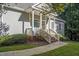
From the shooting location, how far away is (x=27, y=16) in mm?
9383

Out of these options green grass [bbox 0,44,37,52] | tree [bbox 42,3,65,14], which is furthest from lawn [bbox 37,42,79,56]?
tree [bbox 42,3,65,14]

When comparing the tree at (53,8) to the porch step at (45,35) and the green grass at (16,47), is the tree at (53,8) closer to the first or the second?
the porch step at (45,35)

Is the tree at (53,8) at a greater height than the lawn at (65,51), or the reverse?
the tree at (53,8)

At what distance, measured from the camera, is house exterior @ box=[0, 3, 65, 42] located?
9.37 m

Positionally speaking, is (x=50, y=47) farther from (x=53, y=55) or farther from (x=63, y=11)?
(x=63, y=11)

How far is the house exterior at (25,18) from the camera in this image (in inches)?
369

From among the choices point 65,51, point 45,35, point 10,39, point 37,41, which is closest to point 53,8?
point 45,35

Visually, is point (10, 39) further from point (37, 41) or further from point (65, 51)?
point (65, 51)

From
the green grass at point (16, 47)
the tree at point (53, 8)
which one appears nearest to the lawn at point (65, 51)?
the green grass at point (16, 47)

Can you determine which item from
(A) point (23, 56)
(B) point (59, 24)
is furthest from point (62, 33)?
(A) point (23, 56)

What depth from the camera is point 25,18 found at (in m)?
9.39

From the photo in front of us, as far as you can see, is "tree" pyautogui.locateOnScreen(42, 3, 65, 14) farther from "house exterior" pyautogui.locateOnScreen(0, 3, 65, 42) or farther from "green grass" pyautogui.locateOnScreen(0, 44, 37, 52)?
"green grass" pyautogui.locateOnScreen(0, 44, 37, 52)

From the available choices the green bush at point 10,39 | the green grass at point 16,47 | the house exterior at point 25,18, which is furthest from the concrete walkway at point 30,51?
the house exterior at point 25,18

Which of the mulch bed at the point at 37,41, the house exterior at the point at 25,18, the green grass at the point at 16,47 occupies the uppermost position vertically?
the house exterior at the point at 25,18
